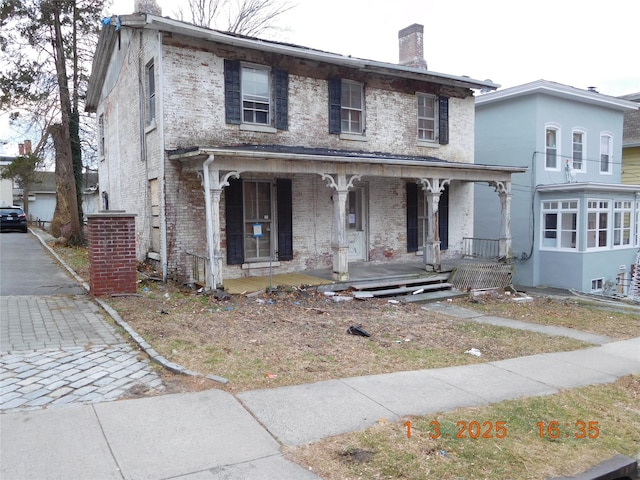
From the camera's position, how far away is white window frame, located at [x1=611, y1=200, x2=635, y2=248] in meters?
19.3

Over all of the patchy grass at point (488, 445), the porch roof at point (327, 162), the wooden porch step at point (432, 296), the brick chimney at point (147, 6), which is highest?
the brick chimney at point (147, 6)

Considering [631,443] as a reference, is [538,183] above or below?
above

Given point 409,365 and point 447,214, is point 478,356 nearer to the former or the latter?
point 409,365

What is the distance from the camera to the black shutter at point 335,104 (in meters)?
13.3

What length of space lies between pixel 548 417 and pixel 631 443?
685 mm

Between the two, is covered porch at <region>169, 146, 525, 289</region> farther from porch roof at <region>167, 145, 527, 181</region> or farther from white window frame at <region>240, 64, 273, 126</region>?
white window frame at <region>240, 64, 273, 126</region>

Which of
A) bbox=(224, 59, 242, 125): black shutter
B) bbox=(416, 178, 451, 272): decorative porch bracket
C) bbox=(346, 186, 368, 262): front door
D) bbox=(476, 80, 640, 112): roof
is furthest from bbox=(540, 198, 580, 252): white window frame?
bbox=(224, 59, 242, 125): black shutter

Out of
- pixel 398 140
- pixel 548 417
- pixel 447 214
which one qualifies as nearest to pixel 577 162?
pixel 447 214

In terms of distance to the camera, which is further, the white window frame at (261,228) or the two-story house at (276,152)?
the white window frame at (261,228)

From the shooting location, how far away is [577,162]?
20156mm

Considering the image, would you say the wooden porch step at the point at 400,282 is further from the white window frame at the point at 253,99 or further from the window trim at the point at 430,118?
the white window frame at the point at 253,99

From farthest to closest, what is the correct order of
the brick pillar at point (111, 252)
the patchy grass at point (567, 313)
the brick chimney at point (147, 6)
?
the brick chimney at point (147, 6), the patchy grass at point (567, 313), the brick pillar at point (111, 252)

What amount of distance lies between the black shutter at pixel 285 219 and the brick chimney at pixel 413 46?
308 inches

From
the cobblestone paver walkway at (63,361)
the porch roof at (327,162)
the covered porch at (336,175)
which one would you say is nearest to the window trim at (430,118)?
the covered porch at (336,175)
